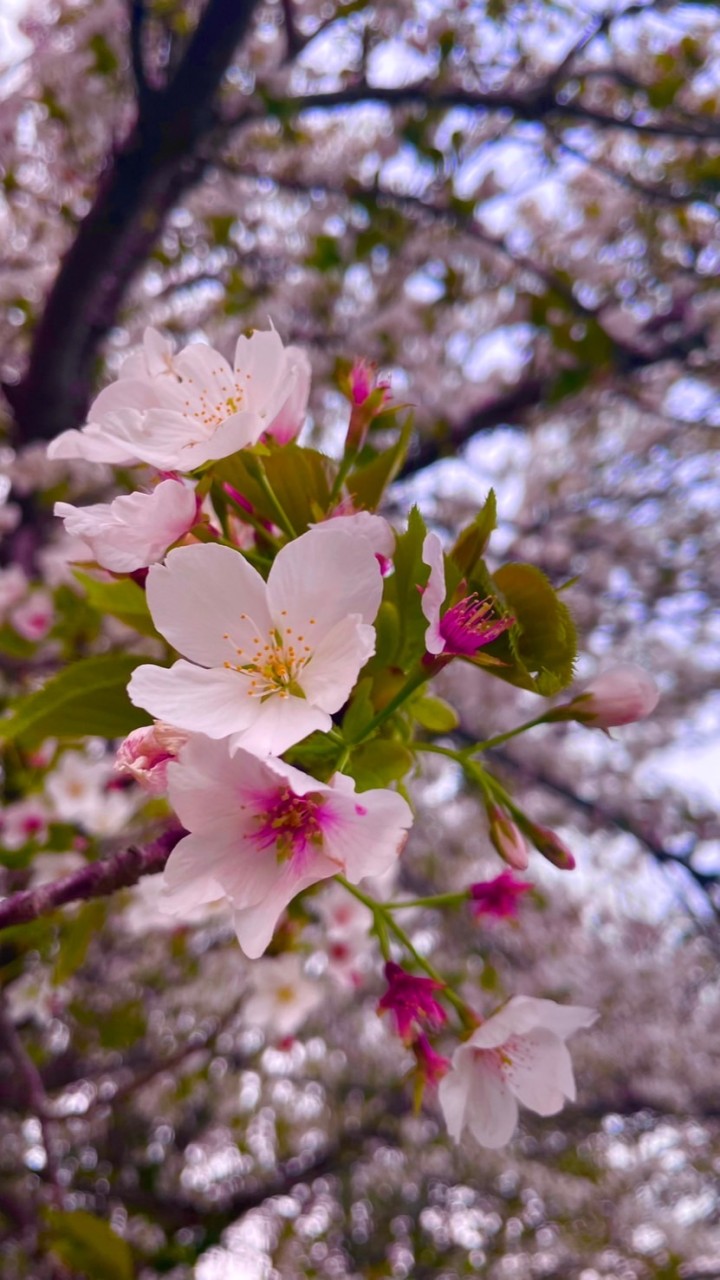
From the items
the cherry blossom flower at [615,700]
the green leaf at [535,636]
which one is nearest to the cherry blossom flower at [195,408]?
the green leaf at [535,636]

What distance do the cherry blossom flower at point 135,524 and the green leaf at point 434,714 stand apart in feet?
0.74

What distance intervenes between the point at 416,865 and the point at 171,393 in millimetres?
3136

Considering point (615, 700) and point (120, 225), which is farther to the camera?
point (120, 225)

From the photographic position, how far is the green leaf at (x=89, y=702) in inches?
23.4

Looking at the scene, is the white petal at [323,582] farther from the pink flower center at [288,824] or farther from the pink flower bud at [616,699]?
the pink flower bud at [616,699]

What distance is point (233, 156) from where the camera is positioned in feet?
9.18

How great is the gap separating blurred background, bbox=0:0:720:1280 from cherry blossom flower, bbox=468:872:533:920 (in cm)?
105

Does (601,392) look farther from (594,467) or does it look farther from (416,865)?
(416,865)

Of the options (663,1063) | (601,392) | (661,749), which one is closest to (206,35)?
(601,392)

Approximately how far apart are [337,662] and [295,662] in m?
0.04

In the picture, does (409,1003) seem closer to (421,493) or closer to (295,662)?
(295,662)

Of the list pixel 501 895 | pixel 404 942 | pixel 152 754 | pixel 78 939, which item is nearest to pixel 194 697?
pixel 152 754

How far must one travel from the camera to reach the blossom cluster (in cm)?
46

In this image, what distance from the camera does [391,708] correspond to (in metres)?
0.52
